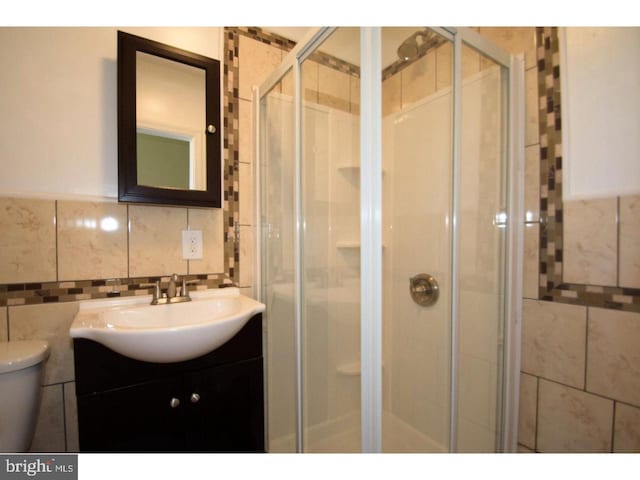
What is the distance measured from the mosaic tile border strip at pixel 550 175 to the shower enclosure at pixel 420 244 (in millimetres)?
73

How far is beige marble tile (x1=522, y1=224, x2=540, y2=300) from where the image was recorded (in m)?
1.00

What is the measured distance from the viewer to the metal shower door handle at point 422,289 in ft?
3.50

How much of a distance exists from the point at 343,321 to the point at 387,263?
10.4 inches

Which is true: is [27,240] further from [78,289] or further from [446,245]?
[446,245]

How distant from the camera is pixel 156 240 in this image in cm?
115

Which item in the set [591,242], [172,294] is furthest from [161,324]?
[591,242]

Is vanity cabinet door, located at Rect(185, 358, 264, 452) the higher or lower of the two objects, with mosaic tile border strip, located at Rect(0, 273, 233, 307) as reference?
lower

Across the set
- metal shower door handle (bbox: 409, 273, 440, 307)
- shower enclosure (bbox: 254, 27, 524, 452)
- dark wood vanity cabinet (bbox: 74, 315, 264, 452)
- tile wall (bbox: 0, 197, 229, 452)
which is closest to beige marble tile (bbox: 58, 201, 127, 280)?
tile wall (bbox: 0, 197, 229, 452)

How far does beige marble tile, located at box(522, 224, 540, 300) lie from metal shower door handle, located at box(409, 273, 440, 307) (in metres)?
0.34

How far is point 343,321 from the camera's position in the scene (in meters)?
0.94

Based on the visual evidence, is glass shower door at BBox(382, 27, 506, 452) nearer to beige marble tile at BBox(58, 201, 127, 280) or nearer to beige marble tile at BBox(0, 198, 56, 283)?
beige marble tile at BBox(58, 201, 127, 280)

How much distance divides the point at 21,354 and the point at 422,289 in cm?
134
